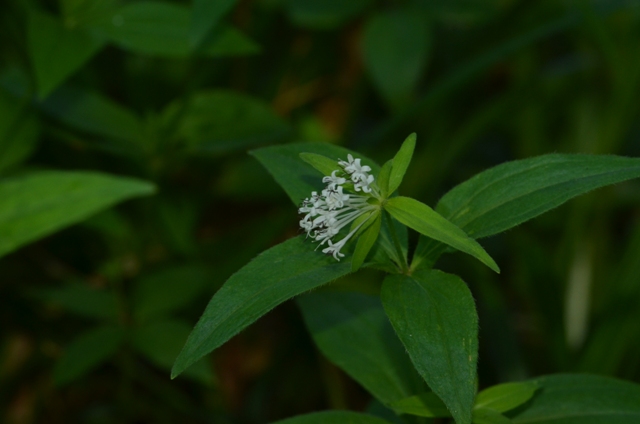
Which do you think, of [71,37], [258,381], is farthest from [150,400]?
[71,37]

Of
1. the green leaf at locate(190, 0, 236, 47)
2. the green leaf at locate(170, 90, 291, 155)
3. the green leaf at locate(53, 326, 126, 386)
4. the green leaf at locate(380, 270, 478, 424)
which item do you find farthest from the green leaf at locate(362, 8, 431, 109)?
the green leaf at locate(380, 270, 478, 424)

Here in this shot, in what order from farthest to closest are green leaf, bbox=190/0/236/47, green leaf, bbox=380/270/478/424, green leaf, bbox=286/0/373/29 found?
green leaf, bbox=286/0/373/29 < green leaf, bbox=190/0/236/47 < green leaf, bbox=380/270/478/424

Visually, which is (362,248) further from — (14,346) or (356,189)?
(14,346)

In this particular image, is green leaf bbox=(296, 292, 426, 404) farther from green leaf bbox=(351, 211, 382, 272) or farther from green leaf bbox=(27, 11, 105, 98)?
green leaf bbox=(27, 11, 105, 98)

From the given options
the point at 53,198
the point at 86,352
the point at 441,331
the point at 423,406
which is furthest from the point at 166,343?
the point at 441,331

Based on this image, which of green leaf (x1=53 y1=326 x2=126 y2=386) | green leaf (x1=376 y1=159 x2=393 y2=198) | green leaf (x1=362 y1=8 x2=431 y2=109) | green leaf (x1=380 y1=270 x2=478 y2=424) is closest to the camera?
green leaf (x1=380 y1=270 x2=478 y2=424)

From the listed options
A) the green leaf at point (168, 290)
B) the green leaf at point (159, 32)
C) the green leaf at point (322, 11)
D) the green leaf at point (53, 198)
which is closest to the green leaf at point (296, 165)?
the green leaf at point (53, 198)
